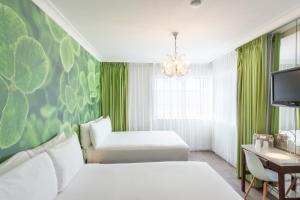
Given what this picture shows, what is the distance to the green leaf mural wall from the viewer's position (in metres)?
1.43

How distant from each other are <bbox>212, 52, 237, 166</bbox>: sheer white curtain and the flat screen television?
1.29 m

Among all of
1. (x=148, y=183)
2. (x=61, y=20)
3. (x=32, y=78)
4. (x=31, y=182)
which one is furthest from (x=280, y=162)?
(x=61, y=20)

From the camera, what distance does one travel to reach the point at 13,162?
4.52ft

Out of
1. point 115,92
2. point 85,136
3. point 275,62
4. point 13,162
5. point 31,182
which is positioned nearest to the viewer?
point 31,182

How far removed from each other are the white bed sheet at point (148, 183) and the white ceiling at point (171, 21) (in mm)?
1843

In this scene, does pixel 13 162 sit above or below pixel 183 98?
below

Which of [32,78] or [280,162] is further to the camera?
[280,162]

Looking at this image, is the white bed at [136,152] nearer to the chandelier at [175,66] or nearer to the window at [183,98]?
the chandelier at [175,66]

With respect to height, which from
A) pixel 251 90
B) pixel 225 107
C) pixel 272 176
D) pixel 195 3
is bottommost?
pixel 272 176

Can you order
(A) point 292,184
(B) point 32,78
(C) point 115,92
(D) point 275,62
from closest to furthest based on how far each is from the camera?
(B) point 32,78 → (A) point 292,184 → (D) point 275,62 → (C) point 115,92

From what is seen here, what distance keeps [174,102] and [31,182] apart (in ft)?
14.1

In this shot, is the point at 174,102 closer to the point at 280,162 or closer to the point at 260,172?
the point at 260,172

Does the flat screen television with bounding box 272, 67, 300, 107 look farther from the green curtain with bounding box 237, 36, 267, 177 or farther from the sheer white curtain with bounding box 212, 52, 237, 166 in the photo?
the sheer white curtain with bounding box 212, 52, 237, 166

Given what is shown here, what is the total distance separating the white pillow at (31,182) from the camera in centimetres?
109
